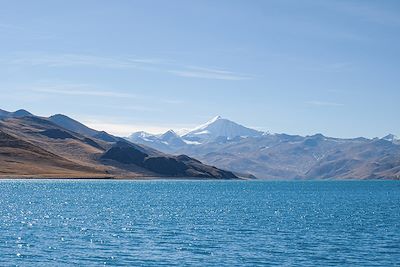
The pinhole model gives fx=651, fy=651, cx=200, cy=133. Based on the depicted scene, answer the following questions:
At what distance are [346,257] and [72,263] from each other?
88.2ft

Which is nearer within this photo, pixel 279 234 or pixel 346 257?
pixel 346 257

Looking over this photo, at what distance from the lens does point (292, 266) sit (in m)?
59.7

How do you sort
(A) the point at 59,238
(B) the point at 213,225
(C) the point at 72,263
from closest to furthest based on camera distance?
(C) the point at 72,263 < (A) the point at 59,238 < (B) the point at 213,225

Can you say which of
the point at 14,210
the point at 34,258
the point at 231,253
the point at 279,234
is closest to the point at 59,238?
the point at 34,258

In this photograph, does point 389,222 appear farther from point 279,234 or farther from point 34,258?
point 34,258

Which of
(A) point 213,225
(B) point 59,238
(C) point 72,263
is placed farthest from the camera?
(A) point 213,225

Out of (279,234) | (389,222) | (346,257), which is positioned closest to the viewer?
(346,257)

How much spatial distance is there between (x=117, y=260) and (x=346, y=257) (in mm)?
22725

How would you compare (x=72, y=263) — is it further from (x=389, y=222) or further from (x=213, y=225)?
(x=389, y=222)

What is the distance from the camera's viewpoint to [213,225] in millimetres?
95375

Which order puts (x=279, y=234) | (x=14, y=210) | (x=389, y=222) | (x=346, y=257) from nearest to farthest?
(x=346, y=257), (x=279, y=234), (x=389, y=222), (x=14, y=210)

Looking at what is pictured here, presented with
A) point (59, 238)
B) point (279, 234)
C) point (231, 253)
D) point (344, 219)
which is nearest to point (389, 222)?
point (344, 219)

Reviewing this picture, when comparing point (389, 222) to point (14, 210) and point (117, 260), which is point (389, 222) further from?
point (14, 210)

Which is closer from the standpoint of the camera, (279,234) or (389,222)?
(279,234)
